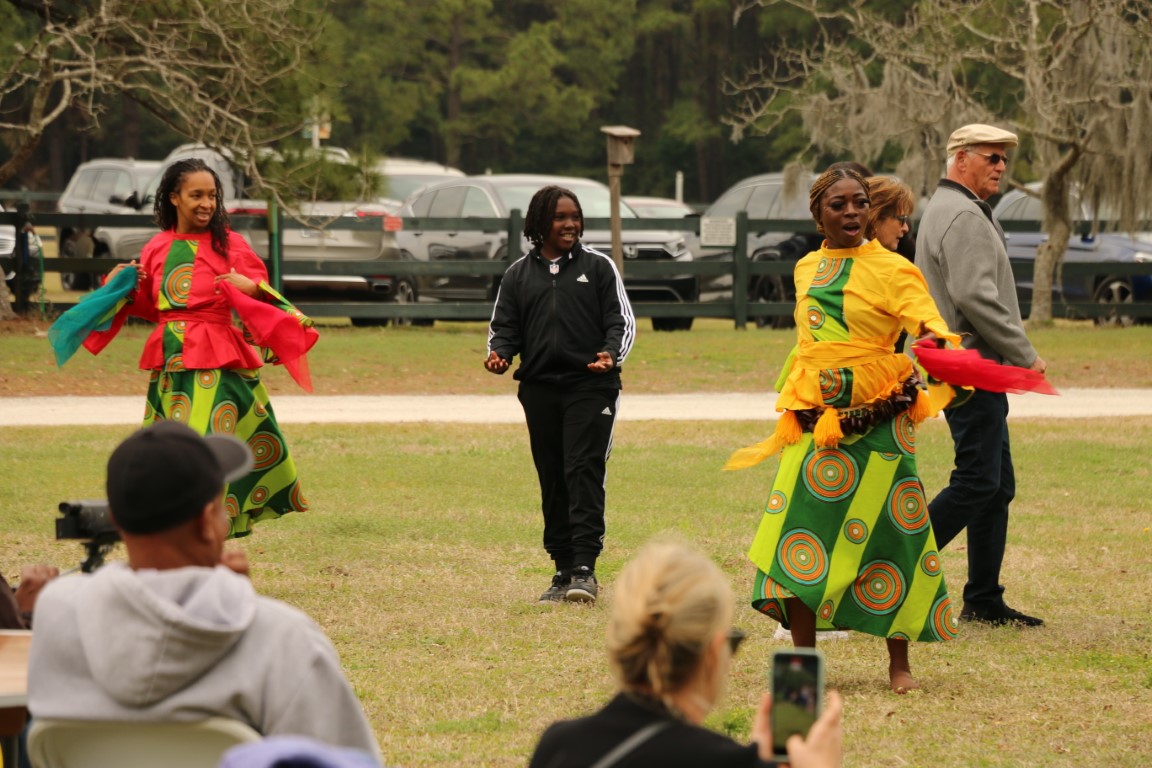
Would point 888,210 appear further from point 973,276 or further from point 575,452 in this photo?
point 575,452

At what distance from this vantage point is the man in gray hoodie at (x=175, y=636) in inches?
113

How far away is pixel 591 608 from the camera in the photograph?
25.0ft

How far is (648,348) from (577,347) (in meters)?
12.0

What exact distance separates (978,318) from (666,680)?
4.53 metres

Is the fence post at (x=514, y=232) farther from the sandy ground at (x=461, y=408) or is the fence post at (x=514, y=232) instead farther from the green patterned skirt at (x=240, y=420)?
the green patterned skirt at (x=240, y=420)

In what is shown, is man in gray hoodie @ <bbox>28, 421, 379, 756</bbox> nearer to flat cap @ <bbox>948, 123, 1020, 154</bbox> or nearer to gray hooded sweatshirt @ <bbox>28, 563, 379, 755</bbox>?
gray hooded sweatshirt @ <bbox>28, 563, 379, 755</bbox>

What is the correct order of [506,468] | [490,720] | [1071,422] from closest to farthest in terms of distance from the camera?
[490,720], [506,468], [1071,422]

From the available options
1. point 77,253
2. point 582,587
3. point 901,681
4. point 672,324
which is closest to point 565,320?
point 582,587

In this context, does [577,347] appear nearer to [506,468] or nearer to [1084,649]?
[1084,649]

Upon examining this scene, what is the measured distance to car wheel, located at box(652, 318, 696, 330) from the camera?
22.9 m

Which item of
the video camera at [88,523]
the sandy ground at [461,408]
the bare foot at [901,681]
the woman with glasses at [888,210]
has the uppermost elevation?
the woman with glasses at [888,210]

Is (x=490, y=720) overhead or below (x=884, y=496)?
below

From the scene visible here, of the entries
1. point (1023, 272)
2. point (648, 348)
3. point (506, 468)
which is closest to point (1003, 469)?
point (506, 468)

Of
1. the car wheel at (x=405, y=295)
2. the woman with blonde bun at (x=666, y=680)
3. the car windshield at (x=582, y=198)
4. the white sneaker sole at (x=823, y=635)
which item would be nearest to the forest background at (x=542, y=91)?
the car windshield at (x=582, y=198)
